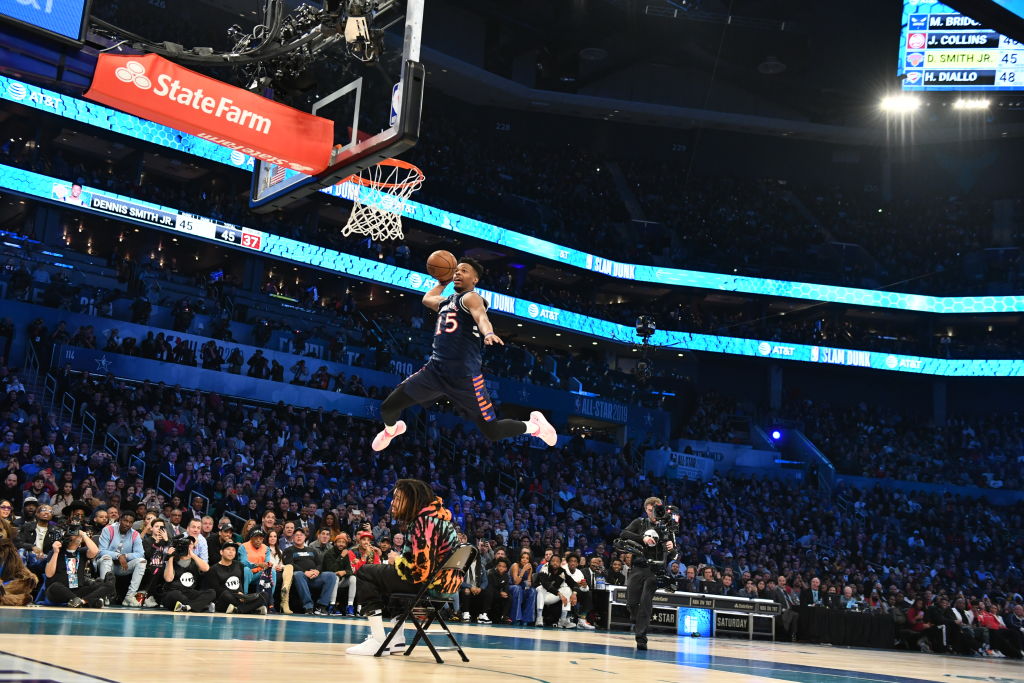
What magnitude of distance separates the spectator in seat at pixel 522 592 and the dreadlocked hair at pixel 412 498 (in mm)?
11104

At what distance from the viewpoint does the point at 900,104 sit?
4350 cm

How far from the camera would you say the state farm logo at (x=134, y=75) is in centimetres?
799

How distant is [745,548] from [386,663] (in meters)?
25.3

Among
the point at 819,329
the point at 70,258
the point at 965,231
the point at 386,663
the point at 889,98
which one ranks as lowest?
the point at 386,663

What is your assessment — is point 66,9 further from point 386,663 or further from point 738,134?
point 738,134

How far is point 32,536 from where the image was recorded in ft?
42.5

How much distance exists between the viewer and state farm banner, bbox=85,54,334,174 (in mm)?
8031

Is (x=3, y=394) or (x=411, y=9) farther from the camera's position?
(x=3, y=394)

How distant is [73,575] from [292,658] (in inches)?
296

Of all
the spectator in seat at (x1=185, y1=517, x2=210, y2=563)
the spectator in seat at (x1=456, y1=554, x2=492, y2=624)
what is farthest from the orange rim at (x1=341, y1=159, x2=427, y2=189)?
the spectator in seat at (x1=456, y1=554, x2=492, y2=624)

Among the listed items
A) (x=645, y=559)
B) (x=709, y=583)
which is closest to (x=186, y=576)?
(x=645, y=559)

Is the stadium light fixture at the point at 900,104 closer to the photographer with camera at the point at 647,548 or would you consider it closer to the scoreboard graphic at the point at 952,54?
the scoreboard graphic at the point at 952,54

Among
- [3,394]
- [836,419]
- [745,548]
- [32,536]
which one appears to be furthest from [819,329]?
[32,536]

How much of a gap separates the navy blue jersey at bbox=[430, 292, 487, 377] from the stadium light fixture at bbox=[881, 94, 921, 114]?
39.2 m
